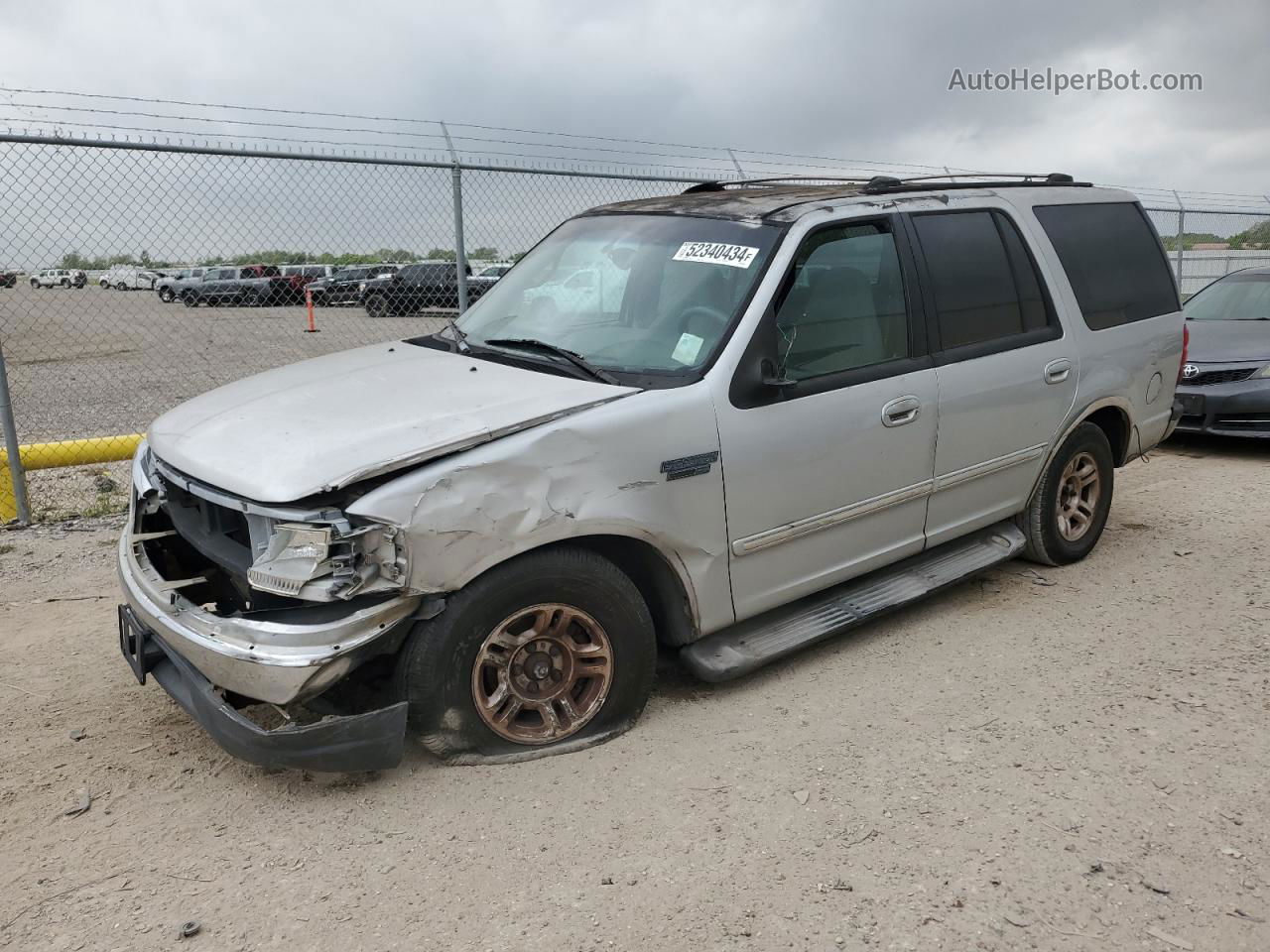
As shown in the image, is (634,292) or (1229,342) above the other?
(634,292)

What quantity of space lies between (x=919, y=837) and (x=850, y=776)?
37cm

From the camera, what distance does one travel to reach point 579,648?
3.36 meters

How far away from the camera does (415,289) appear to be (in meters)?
8.27

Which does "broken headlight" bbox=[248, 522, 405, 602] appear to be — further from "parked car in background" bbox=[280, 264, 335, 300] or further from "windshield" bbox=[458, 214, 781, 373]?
"parked car in background" bbox=[280, 264, 335, 300]

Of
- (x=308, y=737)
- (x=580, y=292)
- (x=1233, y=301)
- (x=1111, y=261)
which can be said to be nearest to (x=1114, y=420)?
(x=1111, y=261)

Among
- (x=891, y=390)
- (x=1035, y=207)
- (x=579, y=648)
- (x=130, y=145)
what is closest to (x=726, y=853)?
(x=579, y=648)

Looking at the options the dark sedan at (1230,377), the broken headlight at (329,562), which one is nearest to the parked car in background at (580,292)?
the broken headlight at (329,562)

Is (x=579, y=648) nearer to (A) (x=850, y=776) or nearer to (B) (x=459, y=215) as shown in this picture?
(A) (x=850, y=776)

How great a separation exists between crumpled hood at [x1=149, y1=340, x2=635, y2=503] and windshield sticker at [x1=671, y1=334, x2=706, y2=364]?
29 cm

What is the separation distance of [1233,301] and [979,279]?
20.5 ft

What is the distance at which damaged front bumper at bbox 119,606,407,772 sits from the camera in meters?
2.94

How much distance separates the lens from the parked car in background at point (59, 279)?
21.3 ft

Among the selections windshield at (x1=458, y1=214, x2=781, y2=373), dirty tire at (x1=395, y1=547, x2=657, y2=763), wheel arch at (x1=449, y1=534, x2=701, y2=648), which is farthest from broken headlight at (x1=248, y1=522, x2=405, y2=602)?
windshield at (x1=458, y1=214, x2=781, y2=373)

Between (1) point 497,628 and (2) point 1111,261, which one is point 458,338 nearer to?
(1) point 497,628
